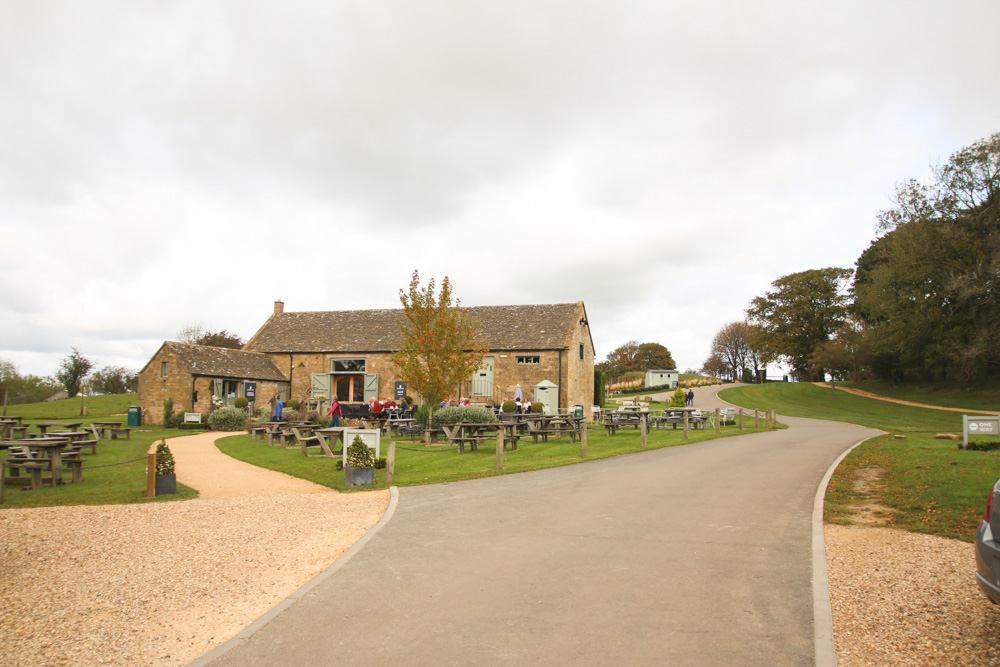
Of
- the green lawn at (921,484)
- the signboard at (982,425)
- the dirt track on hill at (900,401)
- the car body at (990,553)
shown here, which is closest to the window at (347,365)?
the green lawn at (921,484)

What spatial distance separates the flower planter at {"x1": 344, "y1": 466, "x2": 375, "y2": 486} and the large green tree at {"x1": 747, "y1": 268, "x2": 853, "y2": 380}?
2524 inches

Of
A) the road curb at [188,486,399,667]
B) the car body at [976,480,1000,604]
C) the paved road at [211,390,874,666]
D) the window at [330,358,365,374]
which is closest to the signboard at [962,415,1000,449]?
the paved road at [211,390,874,666]

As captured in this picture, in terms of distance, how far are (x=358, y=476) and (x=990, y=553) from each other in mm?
10325

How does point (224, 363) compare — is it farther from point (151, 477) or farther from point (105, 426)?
point (151, 477)

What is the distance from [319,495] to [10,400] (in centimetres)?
4968

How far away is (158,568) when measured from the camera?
6840 mm

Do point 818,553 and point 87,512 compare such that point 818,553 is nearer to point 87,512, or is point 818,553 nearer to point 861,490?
point 861,490


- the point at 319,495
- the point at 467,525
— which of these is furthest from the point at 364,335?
the point at 467,525

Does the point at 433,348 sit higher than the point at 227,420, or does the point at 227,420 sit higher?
the point at 433,348

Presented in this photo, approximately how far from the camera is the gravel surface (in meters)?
4.35

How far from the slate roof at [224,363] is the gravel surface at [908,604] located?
3010 cm

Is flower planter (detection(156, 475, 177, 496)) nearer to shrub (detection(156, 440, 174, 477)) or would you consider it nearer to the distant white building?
shrub (detection(156, 440, 174, 477))

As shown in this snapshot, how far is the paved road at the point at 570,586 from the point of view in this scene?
4.48m

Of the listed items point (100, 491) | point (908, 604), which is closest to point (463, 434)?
point (100, 491)
